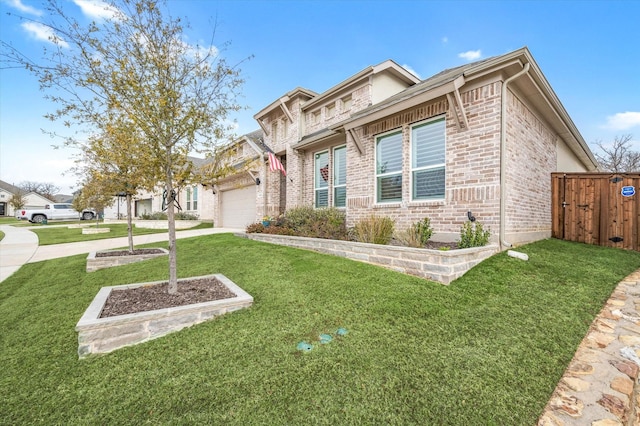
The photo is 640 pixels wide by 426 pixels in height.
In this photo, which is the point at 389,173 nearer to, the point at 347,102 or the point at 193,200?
the point at 347,102

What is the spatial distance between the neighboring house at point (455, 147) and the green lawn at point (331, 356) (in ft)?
5.87

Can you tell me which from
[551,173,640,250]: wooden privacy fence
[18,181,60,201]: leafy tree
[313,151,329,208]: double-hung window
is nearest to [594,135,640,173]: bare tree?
[551,173,640,250]: wooden privacy fence

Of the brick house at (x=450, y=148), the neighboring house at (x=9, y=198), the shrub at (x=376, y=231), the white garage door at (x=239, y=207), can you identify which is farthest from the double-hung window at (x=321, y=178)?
the neighboring house at (x=9, y=198)

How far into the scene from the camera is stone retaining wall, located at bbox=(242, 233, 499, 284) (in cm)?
A: 416

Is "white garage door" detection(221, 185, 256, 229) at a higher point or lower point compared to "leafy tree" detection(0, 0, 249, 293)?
lower

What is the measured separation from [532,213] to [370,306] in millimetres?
5717

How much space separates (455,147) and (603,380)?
182 inches

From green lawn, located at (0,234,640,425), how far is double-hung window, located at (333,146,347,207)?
5.14 meters

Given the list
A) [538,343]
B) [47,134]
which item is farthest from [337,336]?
[47,134]

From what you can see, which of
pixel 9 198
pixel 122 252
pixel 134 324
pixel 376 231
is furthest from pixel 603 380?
pixel 9 198

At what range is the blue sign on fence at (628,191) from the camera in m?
7.15

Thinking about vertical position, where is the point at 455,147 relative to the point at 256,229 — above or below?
above

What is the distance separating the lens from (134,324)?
2.80 metres

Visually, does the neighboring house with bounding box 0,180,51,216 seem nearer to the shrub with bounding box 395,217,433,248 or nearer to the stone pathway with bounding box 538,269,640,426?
the shrub with bounding box 395,217,433,248
